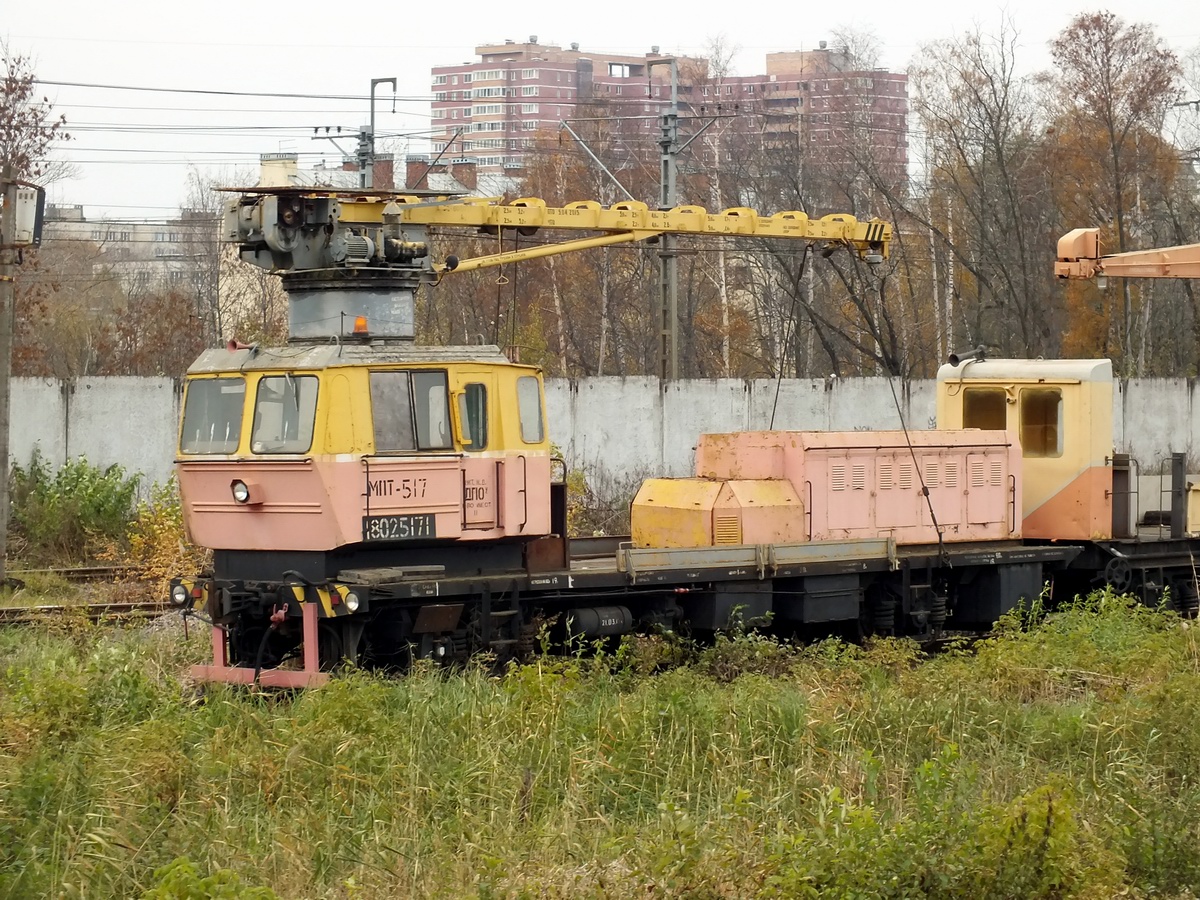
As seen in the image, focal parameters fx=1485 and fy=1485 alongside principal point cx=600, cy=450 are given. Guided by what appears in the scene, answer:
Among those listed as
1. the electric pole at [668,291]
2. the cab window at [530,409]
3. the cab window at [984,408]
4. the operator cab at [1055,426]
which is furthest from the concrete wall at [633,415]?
the cab window at [530,409]

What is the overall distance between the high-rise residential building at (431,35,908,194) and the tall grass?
18.0m

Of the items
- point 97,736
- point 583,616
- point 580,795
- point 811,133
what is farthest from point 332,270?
point 811,133

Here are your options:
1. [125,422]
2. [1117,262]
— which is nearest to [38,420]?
[125,422]

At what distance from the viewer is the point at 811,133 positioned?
48719mm

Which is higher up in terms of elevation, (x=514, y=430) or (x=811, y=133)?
(x=811, y=133)

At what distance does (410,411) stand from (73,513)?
11.2 metres

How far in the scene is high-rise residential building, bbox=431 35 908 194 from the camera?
152 feet

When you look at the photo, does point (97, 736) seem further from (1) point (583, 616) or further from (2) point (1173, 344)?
(2) point (1173, 344)

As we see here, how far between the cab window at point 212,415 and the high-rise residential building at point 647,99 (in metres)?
15.2

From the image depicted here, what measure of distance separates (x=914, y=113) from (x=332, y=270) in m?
32.9

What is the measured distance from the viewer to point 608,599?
43.9 feet

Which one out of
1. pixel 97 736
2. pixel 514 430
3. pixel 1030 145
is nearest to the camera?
Answer: pixel 97 736

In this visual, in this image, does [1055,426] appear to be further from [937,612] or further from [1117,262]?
[1117,262]

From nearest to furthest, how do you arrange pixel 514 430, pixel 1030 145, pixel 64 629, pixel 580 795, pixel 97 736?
pixel 580 795
pixel 97 736
pixel 514 430
pixel 64 629
pixel 1030 145
